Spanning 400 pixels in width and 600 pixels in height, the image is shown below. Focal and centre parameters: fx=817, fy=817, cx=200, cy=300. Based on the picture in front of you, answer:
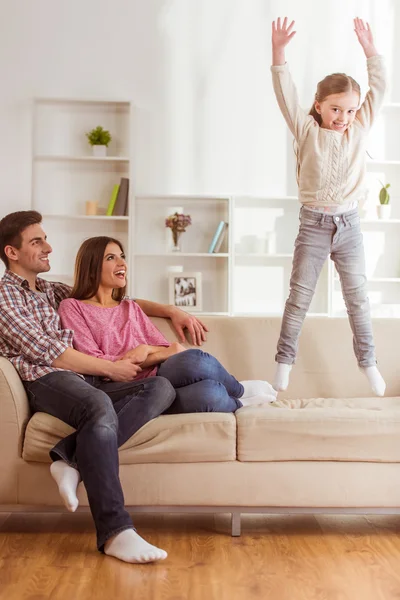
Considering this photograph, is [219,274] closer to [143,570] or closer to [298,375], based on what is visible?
[298,375]

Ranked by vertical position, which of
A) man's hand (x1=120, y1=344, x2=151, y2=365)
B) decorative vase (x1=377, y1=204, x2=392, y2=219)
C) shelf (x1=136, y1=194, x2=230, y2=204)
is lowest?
man's hand (x1=120, y1=344, x2=151, y2=365)

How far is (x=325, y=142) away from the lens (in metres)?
3.32

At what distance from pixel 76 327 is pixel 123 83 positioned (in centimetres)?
298

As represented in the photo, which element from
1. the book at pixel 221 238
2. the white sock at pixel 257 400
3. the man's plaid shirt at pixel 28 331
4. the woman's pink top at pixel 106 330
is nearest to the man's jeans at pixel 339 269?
the white sock at pixel 257 400

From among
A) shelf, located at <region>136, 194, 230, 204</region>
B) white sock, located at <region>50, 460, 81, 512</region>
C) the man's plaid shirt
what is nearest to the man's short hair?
the man's plaid shirt

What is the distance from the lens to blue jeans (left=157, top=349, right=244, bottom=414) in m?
2.76

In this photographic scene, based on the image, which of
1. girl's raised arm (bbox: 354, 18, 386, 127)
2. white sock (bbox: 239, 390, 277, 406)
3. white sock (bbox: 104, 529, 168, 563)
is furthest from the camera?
girl's raised arm (bbox: 354, 18, 386, 127)

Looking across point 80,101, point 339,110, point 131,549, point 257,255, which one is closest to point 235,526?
point 131,549

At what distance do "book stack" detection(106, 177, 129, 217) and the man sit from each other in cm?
215

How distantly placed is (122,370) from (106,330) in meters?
0.23

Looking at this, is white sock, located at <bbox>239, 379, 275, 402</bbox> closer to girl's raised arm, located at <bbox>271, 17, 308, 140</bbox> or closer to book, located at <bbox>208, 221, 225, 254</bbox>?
girl's raised arm, located at <bbox>271, 17, 308, 140</bbox>

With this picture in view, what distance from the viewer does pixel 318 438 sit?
263cm

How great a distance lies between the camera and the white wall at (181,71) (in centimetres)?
543

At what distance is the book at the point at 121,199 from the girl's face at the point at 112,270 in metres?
2.29
